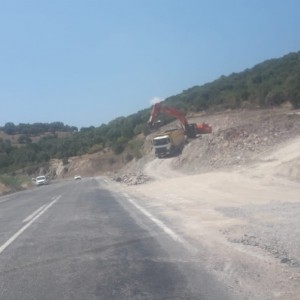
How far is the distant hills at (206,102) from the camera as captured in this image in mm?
82312

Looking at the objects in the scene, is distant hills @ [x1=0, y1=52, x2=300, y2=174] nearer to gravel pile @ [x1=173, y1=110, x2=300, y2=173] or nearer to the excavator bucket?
the excavator bucket

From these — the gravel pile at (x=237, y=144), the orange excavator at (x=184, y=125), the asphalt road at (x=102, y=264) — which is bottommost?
the gravel pile at (x=237, y=144)

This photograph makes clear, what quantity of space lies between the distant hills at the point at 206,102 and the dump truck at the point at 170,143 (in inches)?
679

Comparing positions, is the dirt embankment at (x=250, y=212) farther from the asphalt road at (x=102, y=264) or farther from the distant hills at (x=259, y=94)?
the distant hills at (x=259, y=94)

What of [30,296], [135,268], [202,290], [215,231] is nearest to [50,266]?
[135,268]

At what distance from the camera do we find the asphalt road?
8.80 metres

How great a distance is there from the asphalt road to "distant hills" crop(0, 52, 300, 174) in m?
60.3

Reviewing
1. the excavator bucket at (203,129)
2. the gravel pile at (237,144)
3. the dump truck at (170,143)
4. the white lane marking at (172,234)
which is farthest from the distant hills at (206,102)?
the white lane marking at (172,234)

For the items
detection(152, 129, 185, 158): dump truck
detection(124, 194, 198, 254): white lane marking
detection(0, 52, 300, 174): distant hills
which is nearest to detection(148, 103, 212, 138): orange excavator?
detection(152, 129, 185, 158): dump truck

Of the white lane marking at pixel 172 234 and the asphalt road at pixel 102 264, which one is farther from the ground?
the asphalt road at pixel 102 264

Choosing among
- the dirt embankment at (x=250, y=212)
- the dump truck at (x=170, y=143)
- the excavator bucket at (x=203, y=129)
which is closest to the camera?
the dirt embankment at (x=250, y=212)

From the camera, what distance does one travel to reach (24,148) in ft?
571

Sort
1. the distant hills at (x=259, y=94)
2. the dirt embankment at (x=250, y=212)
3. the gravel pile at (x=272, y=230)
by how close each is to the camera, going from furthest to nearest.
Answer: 1. the distant hills at (x=259, y=94)
2. the gravel pile at (x=272, y=230)
3. the dirt embankment at (x=250, y=212)

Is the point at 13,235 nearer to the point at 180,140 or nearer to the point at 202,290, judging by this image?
the point at 202,290
